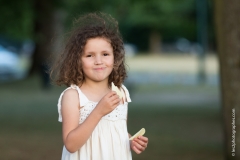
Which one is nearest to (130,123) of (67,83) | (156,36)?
(67,83)

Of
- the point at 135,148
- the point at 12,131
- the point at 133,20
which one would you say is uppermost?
the point at 133,20

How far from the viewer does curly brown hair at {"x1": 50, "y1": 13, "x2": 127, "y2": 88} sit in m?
3.98

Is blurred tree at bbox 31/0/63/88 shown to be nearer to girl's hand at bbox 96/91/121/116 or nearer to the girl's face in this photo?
the girl's face

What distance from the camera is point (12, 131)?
12914 mm

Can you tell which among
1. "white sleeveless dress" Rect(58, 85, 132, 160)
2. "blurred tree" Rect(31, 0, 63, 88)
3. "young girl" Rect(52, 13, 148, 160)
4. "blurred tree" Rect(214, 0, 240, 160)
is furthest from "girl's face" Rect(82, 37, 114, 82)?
"blurred tree" Rect(31, 0, 63, 88)

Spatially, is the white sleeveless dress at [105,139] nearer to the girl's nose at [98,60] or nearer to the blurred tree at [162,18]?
the girl's nose at [98,60]

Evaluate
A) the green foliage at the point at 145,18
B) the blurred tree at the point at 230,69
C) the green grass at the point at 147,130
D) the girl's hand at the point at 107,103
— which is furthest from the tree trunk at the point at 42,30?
the girl's hand at the point at 107,103

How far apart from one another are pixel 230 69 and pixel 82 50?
517cm

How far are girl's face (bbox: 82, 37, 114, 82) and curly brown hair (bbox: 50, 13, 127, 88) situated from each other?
1.0 inches

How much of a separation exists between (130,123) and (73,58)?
10.1 m

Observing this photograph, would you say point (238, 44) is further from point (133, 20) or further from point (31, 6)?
point (133, 20)

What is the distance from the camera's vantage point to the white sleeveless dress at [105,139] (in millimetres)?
3861

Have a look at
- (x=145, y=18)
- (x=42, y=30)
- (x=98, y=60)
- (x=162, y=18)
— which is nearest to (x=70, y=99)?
(x=98, y=60)

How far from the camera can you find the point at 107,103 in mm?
3656
